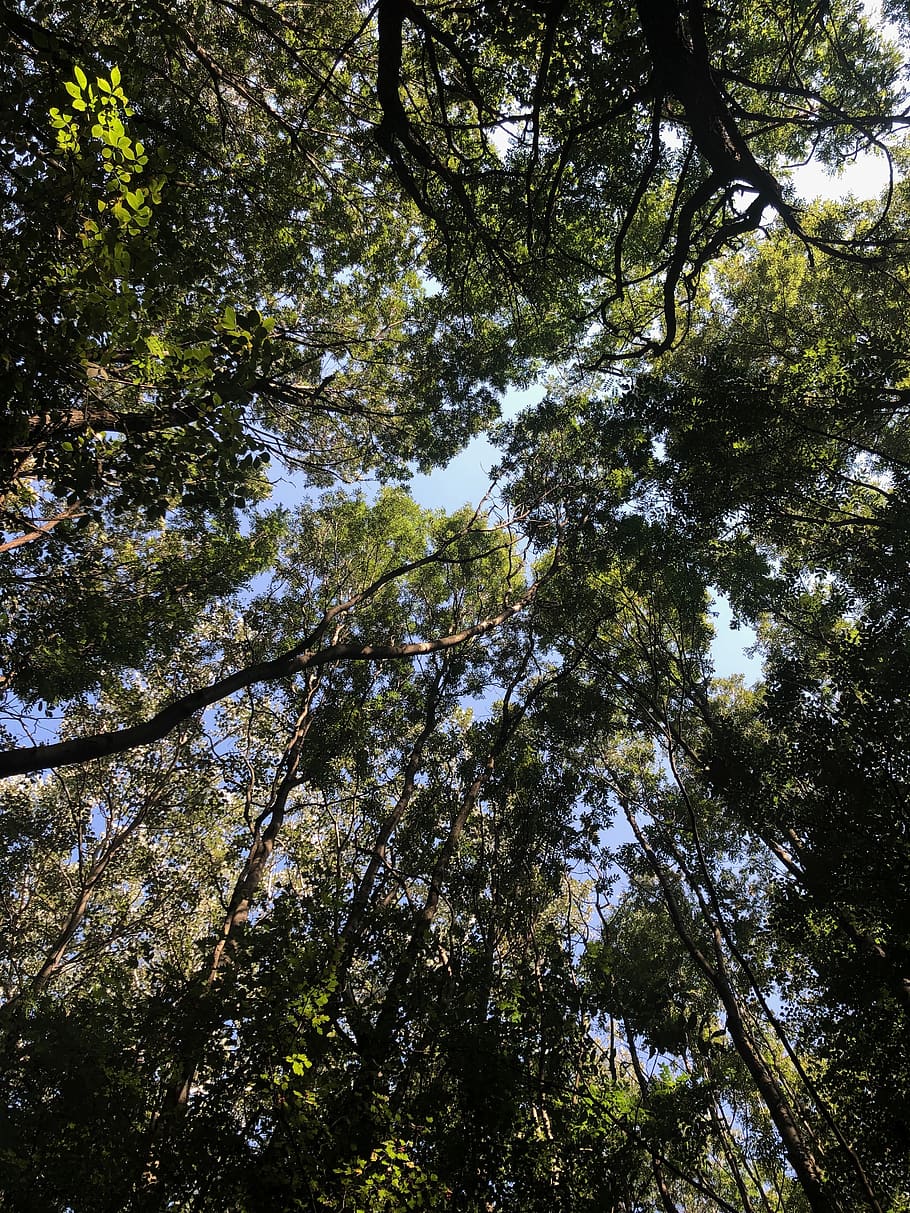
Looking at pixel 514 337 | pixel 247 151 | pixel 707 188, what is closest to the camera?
pixel 707 188

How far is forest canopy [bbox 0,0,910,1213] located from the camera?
4.12 meters

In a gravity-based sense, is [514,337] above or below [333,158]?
below

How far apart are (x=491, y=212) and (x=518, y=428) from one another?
202 inches

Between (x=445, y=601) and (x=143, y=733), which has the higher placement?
(x=445, y=601)

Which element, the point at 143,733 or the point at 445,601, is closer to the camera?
the point at 143,733

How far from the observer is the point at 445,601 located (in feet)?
50.2

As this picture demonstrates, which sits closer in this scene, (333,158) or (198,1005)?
(198,1005)

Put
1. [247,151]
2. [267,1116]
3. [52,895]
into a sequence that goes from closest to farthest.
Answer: [267,1116], [247,151], [52,895]

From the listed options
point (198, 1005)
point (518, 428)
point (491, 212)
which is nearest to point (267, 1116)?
point (198, 1005)

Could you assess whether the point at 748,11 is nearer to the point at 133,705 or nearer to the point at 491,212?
the point at 491,212

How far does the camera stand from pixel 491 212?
8.01 meters

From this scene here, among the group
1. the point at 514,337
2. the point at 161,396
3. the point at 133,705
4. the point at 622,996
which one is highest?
the point at 514,337

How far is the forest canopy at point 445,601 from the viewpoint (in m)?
4.12

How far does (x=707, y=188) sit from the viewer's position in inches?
145
